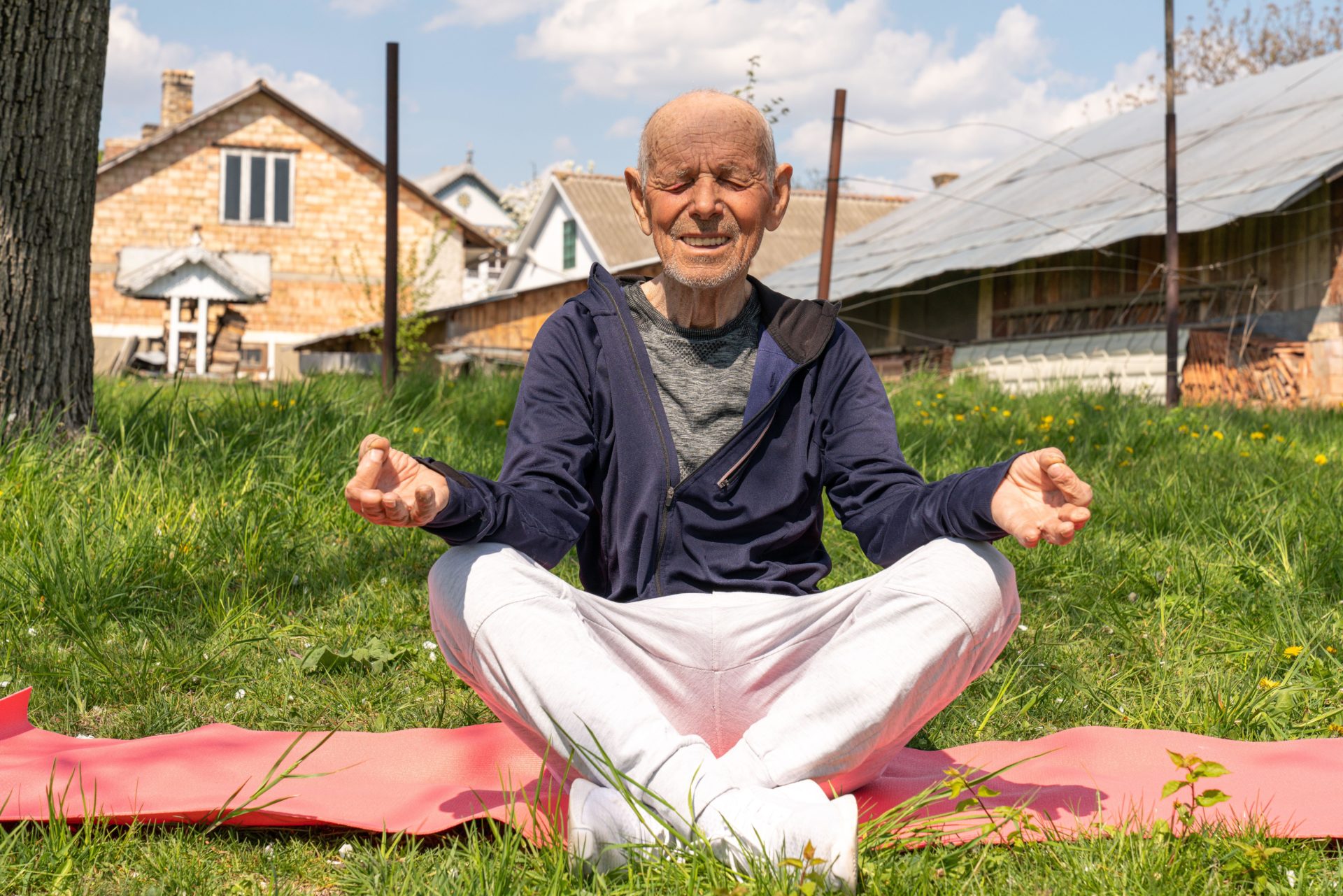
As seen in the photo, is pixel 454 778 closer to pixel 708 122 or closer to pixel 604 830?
pixel 604 830

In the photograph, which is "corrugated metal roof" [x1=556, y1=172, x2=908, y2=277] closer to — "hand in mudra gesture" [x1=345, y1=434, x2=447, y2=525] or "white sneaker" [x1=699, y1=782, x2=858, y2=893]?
"hand in mudra gesture" [x1=345, y1=434, x2=447, y2=525]

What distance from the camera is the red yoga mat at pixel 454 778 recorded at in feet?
7.55

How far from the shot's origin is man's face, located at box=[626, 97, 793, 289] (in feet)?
8.74

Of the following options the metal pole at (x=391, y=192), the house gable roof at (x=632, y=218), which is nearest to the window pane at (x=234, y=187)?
the house gable roof at (x=632, y=218)

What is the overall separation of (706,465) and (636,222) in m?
29.8

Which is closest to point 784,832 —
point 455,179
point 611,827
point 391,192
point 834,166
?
point 611,827

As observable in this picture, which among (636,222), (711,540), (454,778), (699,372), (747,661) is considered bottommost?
(454,778)

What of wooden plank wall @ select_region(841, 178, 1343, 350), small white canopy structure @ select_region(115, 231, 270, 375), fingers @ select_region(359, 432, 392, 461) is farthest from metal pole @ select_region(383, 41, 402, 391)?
small white canopy structure @ select_region(115, 231, 270, 375)

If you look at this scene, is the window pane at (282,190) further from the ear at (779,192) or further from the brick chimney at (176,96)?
the ear at (779,192)

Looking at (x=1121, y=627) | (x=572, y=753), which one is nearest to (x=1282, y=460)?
(x=1121, y=627)

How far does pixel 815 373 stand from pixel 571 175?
30749mm

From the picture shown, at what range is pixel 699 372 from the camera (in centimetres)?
275

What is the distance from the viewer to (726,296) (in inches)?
110

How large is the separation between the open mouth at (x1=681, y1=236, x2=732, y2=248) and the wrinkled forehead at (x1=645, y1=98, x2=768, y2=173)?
0.15m
